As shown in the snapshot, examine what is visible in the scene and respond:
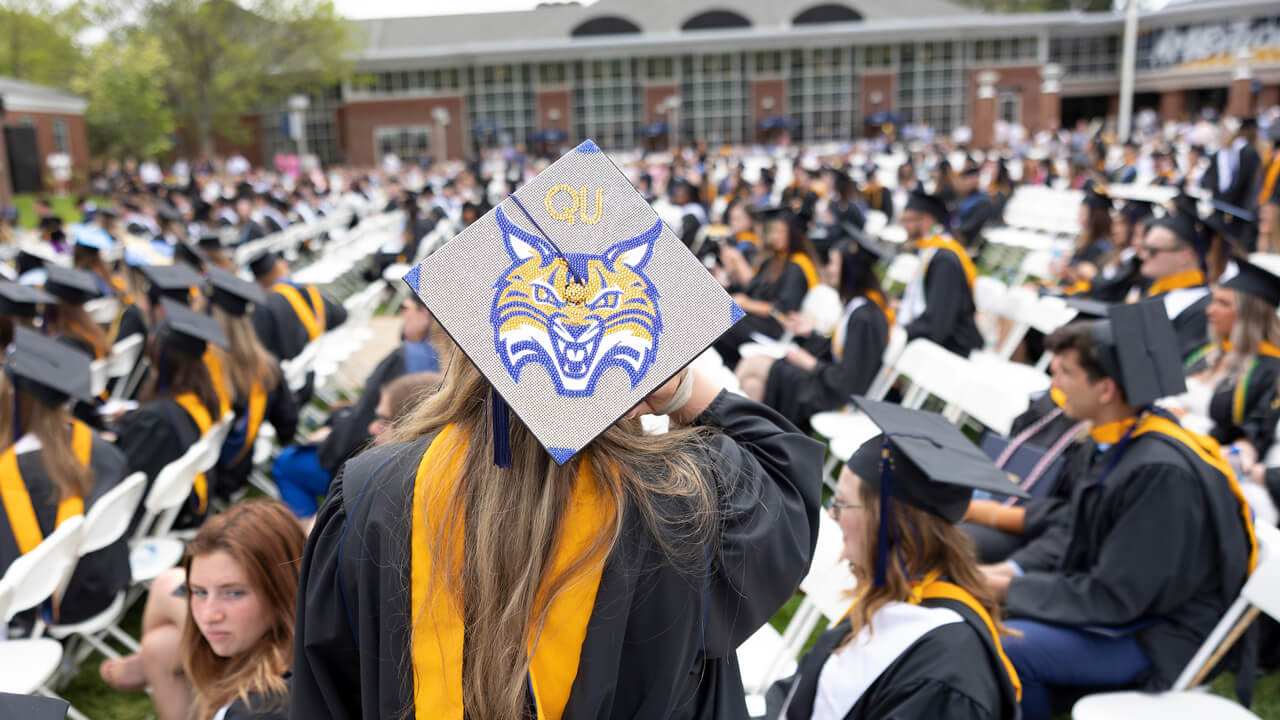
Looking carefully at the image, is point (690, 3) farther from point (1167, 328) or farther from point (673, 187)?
point (1167, 328)

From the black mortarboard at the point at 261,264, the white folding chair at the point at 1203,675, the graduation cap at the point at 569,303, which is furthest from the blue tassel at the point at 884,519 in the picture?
the black mortarboard at the point at 261,264

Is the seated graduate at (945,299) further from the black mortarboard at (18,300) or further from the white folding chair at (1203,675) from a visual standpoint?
the black mortarboard at (18,300)

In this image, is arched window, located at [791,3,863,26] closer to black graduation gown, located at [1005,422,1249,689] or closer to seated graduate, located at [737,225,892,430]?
seated graduate, located at [737,225,892,430]

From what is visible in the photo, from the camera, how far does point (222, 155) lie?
4359cm

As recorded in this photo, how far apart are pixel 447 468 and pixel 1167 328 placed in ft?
8.19

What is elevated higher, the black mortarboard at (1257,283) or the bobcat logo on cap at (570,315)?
the bobcat logo on cap at (570,315)

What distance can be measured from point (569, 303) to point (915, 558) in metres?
1.31

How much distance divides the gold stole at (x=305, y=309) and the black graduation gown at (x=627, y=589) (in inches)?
213

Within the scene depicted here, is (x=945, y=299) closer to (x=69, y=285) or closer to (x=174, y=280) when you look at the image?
(x=174, y=280)

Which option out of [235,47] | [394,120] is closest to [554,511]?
[235,47]

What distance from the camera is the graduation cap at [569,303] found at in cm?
118

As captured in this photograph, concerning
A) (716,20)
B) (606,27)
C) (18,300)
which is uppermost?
(716,20)

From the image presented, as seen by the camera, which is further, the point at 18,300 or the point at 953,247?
the point at 953,247

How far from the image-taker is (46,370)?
3.26 metres
